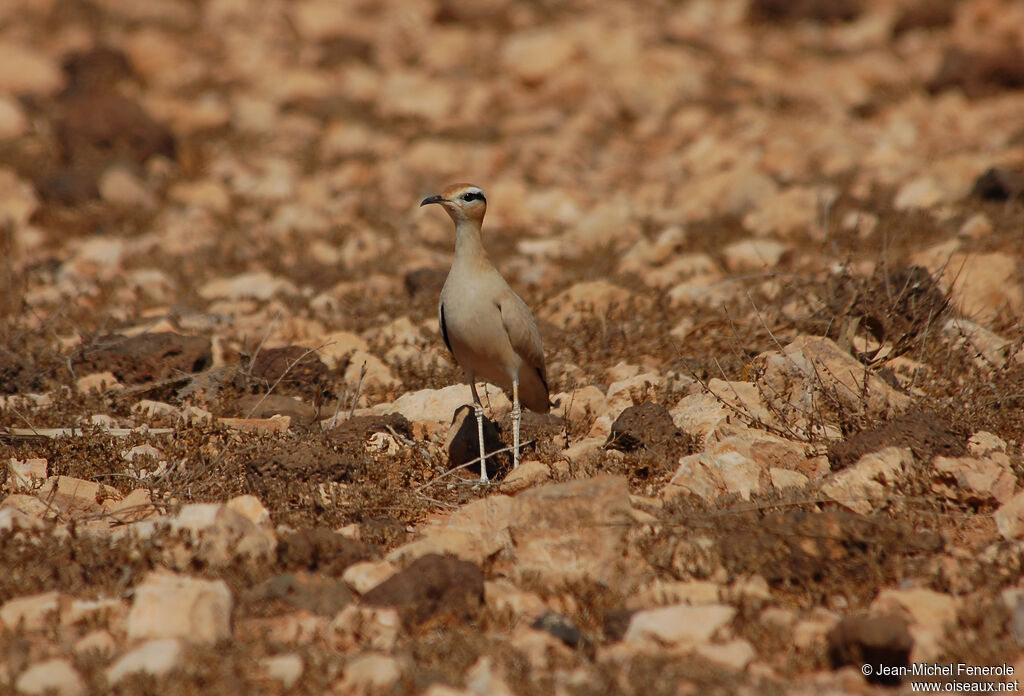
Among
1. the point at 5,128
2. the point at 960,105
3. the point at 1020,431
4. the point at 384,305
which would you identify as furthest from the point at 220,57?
the point at 1020,431

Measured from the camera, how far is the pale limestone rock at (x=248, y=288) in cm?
904

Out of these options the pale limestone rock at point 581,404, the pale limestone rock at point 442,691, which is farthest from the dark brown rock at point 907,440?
the pale limestone rock at point 442,691

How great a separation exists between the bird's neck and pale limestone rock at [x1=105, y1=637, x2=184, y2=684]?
10.2ft

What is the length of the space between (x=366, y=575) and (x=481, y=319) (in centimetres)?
209

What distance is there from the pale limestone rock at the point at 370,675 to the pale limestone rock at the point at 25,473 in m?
2.51

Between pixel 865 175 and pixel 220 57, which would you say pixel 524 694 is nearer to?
pixel 865 175

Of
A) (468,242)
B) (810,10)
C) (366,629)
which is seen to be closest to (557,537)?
(366,629)

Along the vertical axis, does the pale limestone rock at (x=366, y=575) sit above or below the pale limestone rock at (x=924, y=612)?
above

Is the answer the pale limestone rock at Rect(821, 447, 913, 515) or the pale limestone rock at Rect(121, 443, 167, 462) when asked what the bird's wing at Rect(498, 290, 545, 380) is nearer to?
the pale limestone rock at Rect(821, 447, 913, 515)

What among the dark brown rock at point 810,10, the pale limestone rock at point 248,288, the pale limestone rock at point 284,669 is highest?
the dark brown rock at point 810,10

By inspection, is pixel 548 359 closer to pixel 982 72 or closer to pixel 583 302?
pixel 583 302

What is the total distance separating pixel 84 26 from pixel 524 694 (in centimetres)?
1495

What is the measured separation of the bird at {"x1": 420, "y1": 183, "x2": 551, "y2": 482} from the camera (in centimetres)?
590

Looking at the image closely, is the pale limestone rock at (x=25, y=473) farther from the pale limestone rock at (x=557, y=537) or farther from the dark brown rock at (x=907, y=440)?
the dark brown rock at (x=907, y=440)
